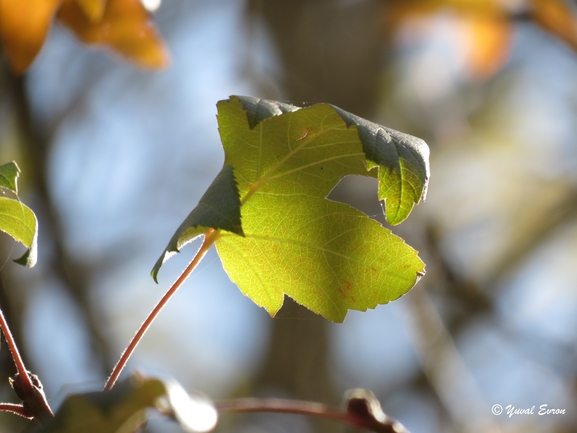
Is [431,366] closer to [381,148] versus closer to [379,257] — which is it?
[379,257]

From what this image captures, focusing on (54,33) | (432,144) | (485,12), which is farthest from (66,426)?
(432,144)

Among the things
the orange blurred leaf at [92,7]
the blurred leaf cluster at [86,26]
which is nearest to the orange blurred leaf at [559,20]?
the blurred leaf cluster at [86,26]

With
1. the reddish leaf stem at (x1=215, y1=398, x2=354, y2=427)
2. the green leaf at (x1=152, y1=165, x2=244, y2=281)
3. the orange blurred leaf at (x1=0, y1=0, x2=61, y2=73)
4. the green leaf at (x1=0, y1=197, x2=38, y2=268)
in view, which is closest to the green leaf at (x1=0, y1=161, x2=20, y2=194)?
the green leaf at (x1=0, y1=197, x2=38, y2=268)

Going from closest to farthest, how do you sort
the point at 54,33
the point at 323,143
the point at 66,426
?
the point at 66,426
the point at 323,143
the point at 54,33

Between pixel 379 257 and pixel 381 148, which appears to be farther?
pixel 379 257

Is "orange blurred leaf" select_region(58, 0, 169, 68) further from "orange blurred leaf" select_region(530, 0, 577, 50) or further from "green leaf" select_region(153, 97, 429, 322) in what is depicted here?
"orange blurred leaf" select_region(530, 0, 577, 50)

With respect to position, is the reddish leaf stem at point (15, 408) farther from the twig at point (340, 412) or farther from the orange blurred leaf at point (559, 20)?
the orange blurred leaf at point (559, 20)
